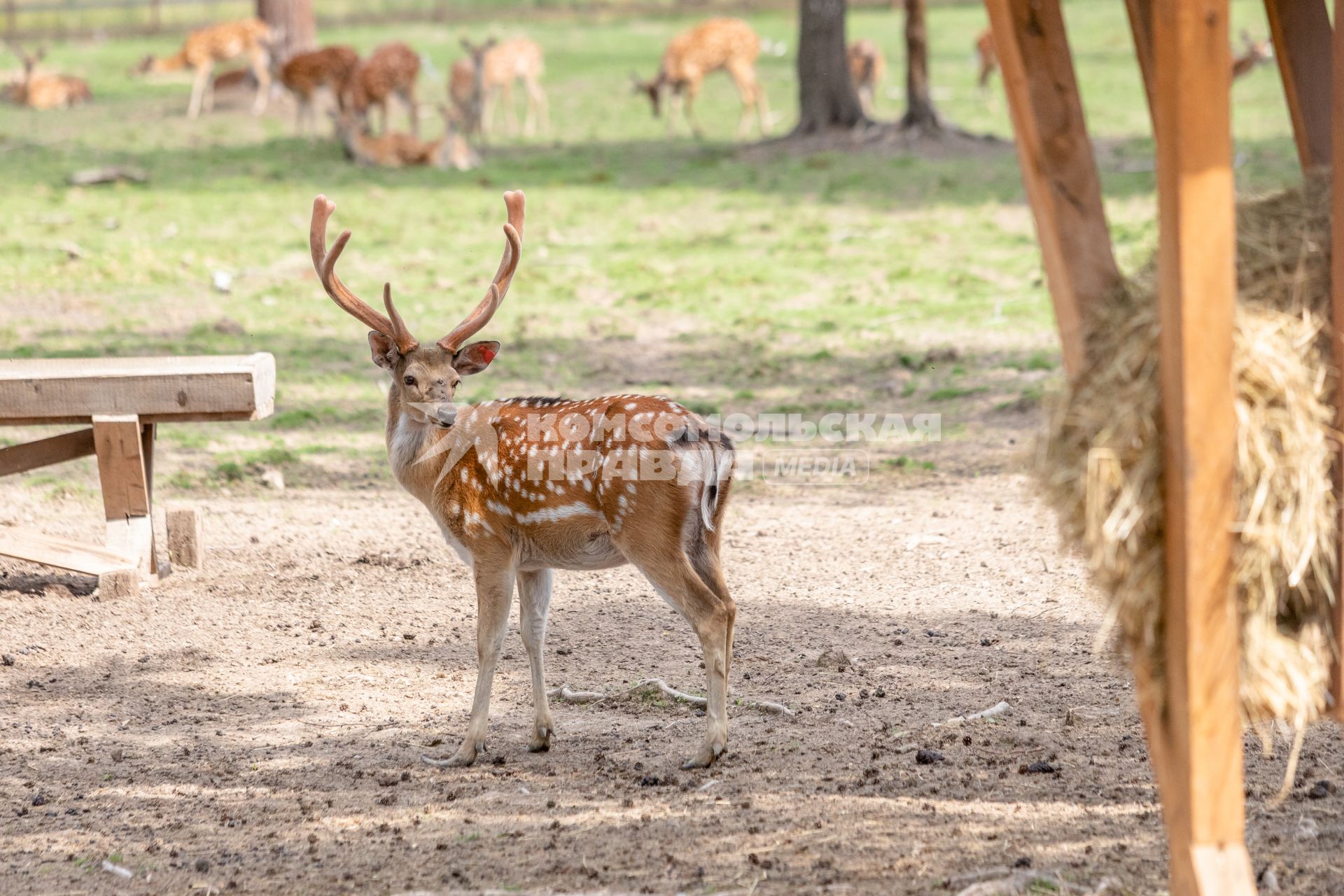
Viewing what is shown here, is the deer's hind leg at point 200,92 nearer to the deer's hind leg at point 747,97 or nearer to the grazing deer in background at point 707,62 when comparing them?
the grazing deer in background at point 707,62

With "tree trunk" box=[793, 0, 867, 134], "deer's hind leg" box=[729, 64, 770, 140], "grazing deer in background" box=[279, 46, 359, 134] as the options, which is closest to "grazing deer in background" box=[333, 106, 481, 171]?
"grazing deer in background" box=[279, 46, 359, 134]

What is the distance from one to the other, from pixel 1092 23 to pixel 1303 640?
2563 centimetres

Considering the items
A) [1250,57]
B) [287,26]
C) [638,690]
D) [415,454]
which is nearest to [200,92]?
[287,26]

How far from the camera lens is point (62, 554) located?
5.97m

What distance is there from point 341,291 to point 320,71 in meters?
13.7

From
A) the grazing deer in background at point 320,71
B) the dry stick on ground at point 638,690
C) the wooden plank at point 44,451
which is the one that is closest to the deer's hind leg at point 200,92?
the grazing deer in background at point 320,71

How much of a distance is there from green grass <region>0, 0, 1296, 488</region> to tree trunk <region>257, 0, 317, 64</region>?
4.10ft

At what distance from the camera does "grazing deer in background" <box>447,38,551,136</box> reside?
18641mm

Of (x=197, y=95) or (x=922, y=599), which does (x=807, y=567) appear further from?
(x=197, y=95)

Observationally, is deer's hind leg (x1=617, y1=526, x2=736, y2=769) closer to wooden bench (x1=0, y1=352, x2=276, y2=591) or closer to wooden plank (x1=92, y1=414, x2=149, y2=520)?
wooden bench (x1=0, y1=352, x2=276, y2=591)

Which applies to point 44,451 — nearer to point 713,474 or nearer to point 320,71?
point 713,474

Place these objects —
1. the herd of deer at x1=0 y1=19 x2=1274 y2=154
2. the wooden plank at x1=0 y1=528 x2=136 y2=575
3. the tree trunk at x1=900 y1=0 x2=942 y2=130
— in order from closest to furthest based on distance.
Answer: the wooden plank at x1=0 y1=528 x2=136 y2=575, the tree trunk at x1=900 y1=0 x2=942 y2=130, the herd of deer at x1=0 y1=19 x2=1274 y2=154

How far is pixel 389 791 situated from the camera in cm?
425

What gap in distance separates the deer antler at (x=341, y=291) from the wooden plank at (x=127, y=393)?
3.38 feet
